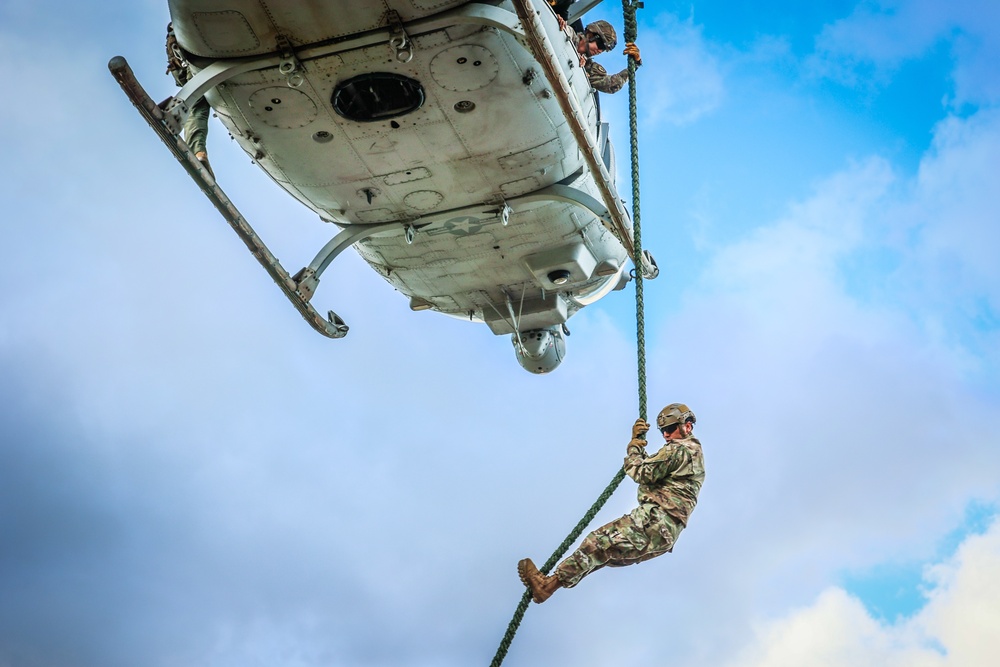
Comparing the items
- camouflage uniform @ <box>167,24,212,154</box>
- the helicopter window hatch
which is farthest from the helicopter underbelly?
camouflage uniform @ <box>167,24,212,154</box>

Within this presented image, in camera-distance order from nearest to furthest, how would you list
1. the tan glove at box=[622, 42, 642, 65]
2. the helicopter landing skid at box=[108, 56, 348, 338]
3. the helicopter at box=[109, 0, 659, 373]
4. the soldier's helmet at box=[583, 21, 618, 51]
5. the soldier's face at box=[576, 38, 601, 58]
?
1. the helicopter at box=[109, 0, 659, 373]
2. the helicopter landing skid at box=[108, 56, 348, 338]
3. the tan glove at box=[622, 42, 642, 65]
4. the soldier's face at box=[576, 38, 601, 58]
5. the soldier's helmet at box=[583, 21, 618, 51]

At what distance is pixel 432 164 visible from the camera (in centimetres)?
1488

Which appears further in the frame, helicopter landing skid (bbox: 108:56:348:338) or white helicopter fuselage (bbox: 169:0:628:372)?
helicopter landing skid (bbox: 108:56:348:338)

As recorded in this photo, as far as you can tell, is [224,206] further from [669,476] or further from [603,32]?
[669,476]

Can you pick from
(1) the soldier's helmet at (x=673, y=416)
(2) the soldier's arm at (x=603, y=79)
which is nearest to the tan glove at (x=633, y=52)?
(2) the soldier's arm at (x=603, y=79)

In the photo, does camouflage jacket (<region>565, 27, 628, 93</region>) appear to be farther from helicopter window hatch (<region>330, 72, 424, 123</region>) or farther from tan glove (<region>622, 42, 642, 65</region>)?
helicopter window hatch (<region>330, 72, 424, 123</region>)

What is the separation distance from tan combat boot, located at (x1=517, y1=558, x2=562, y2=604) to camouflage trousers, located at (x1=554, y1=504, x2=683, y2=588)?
0.09 meters

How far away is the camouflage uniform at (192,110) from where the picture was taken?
→ 14.0 meters

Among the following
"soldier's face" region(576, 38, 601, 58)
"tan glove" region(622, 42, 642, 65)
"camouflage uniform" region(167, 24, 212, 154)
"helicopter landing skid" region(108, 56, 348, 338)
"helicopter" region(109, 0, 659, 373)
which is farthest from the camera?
"soldier's face" region(576, 38, 601, 58)

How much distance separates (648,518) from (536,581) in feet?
4.13

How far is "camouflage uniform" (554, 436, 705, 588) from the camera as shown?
11.6 meters

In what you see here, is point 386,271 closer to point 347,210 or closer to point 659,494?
point 347,210

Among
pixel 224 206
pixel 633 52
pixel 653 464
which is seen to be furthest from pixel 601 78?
pixel 653 464

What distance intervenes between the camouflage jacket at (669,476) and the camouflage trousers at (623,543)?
11 cm
